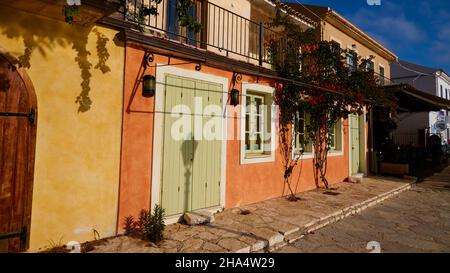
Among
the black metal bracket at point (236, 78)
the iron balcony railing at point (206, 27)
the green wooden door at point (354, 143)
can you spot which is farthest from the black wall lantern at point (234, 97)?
the green wooden door at point (354, 143)

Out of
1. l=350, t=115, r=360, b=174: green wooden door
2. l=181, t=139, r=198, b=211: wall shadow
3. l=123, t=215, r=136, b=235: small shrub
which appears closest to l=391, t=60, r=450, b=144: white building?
l=350, t=115, r=360, b=174: green wooden door

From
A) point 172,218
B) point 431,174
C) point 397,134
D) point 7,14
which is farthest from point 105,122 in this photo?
point 397,134

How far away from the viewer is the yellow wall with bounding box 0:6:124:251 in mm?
3992

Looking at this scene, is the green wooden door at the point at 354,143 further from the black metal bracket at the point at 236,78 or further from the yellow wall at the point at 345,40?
the black metal bracket at the point at 236,78

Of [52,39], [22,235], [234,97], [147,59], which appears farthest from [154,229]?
[234,97]

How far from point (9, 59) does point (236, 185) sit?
4944mm

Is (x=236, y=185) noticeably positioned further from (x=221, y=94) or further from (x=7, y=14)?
(x=7, y=14)

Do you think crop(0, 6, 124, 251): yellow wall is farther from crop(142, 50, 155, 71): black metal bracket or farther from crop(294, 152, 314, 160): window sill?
crop(294, 152, 314, 160): window sill

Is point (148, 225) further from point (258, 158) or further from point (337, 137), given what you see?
point (337, 137)

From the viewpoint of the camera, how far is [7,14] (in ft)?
12.4

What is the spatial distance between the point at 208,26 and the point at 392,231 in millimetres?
6968

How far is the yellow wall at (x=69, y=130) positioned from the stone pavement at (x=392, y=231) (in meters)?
3.26

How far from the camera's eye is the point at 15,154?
12.6 ft

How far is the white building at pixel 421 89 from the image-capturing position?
81.1 ft
